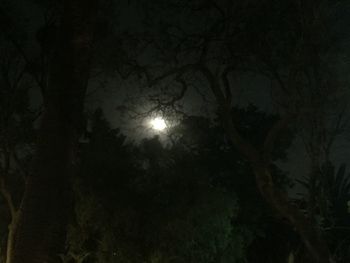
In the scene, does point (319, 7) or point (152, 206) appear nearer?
point (319, 7)

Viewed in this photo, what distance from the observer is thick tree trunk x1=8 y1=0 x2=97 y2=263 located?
8297 millimetres

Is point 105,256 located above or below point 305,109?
below

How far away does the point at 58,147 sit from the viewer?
8.70 m

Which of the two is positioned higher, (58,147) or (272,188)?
(272,188)

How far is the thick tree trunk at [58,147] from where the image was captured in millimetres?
8297

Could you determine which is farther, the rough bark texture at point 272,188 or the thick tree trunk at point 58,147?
the rough bark texture at point 272,188

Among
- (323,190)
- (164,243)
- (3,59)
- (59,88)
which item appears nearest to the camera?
(59,88)

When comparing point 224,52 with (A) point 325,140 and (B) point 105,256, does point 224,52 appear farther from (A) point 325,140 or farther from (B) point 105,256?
(B) point 105,256

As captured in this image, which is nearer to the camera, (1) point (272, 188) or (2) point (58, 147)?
(2) point (58, 147)

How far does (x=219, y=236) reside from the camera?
1535 centimetres

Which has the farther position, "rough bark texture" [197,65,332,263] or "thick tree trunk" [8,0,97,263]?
"rough bark texture" [197,65,332,263]

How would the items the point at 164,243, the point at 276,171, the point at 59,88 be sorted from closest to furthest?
the point at 59,88, the point at 164,243, the point at 276,171

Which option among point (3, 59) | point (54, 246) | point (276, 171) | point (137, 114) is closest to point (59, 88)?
point (54, 246)

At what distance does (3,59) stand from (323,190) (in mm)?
11146
